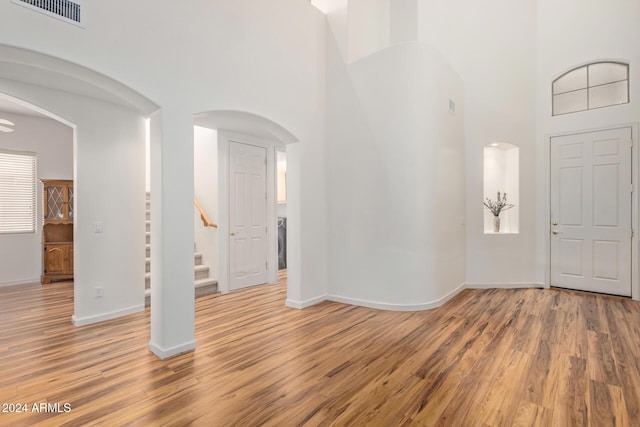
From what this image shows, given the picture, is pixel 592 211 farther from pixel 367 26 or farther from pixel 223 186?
pixel 223 186

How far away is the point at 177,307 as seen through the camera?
9.59 ft

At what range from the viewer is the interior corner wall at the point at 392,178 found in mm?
4074

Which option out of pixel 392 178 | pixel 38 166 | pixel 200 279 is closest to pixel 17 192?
pixel 38 166

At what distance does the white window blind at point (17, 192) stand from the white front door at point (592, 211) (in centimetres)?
930

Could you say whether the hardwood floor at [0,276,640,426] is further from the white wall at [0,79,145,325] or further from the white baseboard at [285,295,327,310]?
the white wall at [0,79,145,325]

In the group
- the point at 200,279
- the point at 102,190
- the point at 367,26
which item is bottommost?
the point at 200,279

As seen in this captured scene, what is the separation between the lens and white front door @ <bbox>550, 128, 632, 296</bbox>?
4656mm

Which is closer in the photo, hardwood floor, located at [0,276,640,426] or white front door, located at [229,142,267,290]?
hardwood floor, located at [0,276,640,426]

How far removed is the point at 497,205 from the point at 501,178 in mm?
506

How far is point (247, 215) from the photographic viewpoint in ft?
18.1

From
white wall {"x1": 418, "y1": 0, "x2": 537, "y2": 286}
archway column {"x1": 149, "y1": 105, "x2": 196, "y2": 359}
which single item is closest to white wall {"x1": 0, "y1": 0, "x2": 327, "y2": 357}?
archway column {"x1": 149, "y1": 105, "x2": 196, "y2": 359}

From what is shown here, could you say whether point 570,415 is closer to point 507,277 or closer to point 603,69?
point 507,277

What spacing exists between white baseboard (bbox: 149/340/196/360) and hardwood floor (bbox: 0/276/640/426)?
0.06 m

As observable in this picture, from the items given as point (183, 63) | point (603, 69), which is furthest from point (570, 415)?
point (603, 69)
